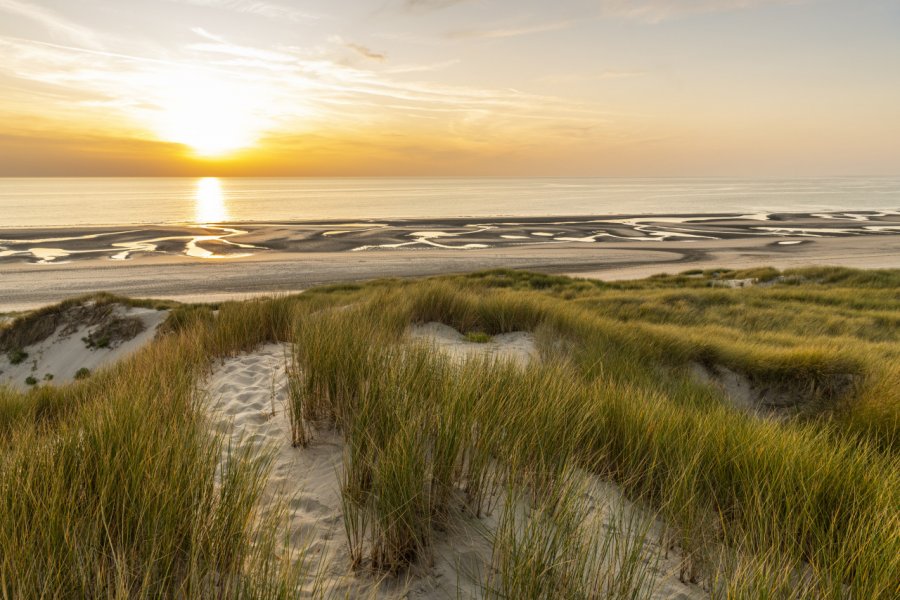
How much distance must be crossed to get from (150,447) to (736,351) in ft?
26.6

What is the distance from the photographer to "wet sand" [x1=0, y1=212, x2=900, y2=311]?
27.1 metres

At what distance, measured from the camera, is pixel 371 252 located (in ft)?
124

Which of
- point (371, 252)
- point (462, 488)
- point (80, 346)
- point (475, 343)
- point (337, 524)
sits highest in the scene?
point (462, 488)

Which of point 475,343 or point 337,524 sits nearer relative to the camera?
point 337,524

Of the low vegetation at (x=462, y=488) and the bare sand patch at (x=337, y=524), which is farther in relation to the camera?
the bare sand patch at (x=337, y=524)

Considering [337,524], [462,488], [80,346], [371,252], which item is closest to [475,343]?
[462,488]

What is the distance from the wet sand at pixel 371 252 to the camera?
27141 millimetres

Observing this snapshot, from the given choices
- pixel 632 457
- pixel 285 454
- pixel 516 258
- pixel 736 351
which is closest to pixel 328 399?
pixel 285 454

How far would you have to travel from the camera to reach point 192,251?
37.0 m

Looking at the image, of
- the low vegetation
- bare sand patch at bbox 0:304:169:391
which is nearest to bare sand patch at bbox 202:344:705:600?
the low vegetation

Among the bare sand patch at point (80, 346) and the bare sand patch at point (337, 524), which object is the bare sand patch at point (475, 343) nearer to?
the bare sand patch at point (337, 524)

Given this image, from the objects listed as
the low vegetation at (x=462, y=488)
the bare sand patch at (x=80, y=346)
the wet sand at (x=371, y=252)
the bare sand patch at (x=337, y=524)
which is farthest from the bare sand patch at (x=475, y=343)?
the wet sand at (x=371, y=252)

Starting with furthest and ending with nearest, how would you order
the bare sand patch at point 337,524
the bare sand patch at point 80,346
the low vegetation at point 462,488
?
the bare sand patch at point 80,346, the bare sand patch at point 337,524, the low vegetation at point 462,488

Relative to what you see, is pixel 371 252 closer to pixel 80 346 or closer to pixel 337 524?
pixel 80 346
